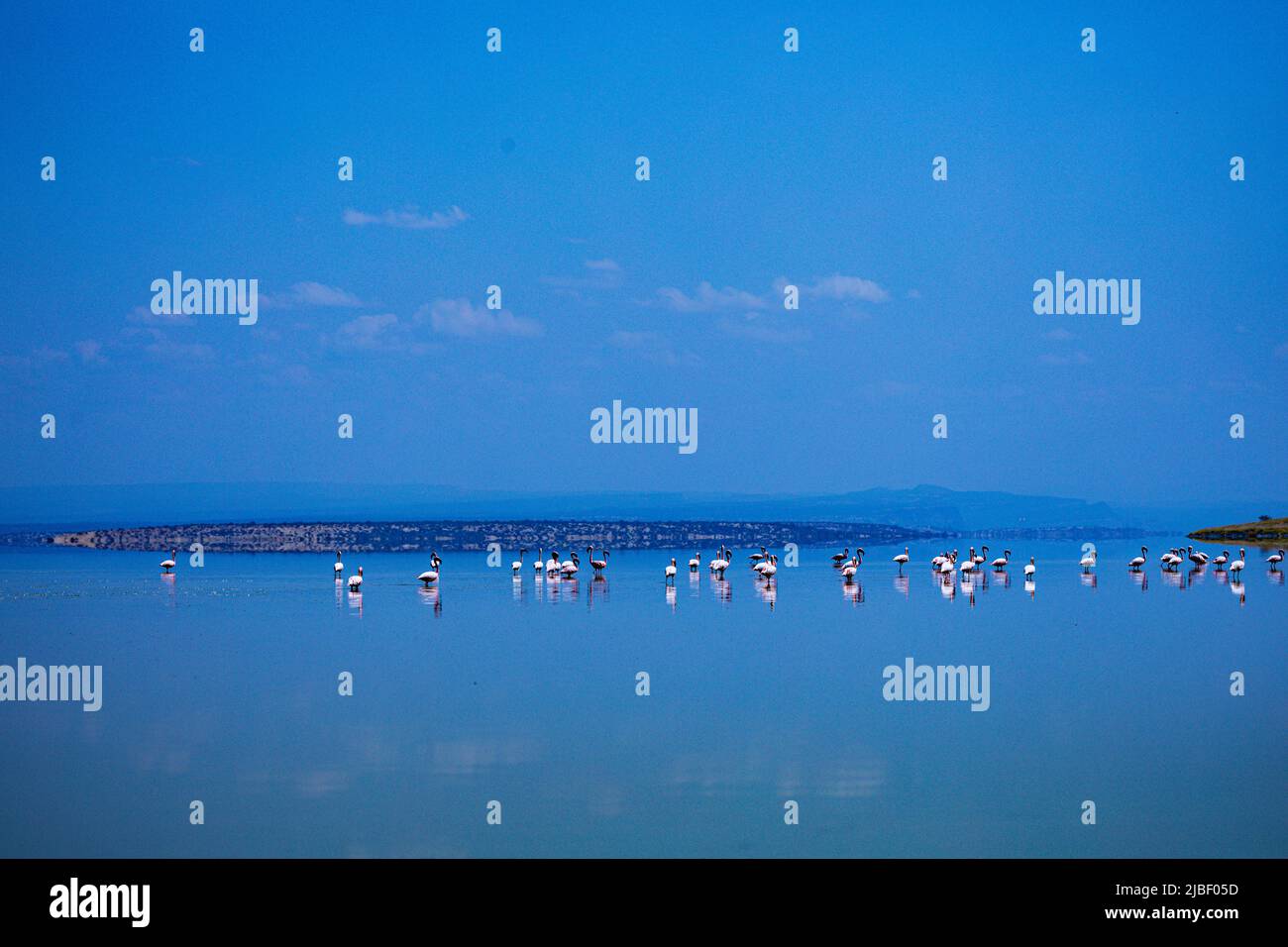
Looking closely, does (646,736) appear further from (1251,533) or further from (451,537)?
(1251,533)

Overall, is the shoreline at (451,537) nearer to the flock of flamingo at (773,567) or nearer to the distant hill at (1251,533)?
the distant hill at (1251,533)

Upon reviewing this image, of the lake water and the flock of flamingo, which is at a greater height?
the flock of flamingo

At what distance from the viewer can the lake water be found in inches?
508

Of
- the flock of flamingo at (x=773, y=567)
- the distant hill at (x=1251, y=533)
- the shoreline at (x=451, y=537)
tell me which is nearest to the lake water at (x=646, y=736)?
the flock of flamingo at (x=773, y=567)

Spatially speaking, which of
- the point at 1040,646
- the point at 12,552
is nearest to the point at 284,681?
the point at 1040,646

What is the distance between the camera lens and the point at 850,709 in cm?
1850

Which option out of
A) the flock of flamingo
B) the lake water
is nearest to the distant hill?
the flock of flamingo

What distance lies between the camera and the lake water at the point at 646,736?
12914 millimetres

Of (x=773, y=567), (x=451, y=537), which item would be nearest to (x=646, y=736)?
(x=773, y=567)

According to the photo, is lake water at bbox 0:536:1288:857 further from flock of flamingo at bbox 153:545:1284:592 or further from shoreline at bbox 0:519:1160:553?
shoreline at bbox 0:519:1160:553

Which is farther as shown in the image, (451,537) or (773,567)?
(451,537)

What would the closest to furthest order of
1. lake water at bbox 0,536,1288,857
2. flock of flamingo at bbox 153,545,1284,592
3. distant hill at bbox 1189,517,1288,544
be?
lake water at bbox 0,536,1288,857 → flock of flamingo at bbox 153,545,1284,592 → distant hill at bbox 1189,517,1288,544

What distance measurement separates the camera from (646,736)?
16688mm
